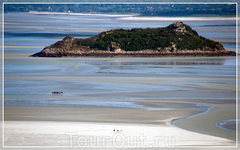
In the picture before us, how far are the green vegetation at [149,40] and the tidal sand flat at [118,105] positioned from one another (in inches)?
230

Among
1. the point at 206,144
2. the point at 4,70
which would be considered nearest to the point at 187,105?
the point at 206,144

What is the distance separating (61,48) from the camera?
2998 cm

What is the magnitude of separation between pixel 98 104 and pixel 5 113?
3036 millimetres

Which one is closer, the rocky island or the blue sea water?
the blue sea water

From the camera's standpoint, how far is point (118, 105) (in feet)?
44.8

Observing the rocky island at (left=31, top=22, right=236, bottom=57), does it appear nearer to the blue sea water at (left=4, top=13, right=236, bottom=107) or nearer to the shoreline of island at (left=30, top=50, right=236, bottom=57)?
the shoreline of island at (left=30, top=50, right=236, bottom=57)

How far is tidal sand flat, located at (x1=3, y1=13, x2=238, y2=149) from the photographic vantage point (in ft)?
32.4

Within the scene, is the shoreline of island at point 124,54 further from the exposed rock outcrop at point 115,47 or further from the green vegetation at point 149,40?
the green vegetation at point 149,40

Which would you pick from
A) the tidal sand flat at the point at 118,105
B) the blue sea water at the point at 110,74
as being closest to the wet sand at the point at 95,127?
the tidal sand flat at the point at 118,105

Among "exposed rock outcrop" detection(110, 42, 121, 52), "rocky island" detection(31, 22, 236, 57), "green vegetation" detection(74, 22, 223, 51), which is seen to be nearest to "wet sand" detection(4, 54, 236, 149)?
"rocky island" detection(31, 22, 236, 57)

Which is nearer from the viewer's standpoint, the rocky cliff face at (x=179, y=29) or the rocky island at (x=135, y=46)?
the rocky island at (x=135, y=46)

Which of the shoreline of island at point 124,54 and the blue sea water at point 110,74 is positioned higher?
the shoreline of island at point 124,54

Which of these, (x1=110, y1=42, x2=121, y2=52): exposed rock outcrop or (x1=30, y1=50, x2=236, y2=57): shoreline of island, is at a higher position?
(x1=110, y1=42, x2=121, y2=52): exposed rock outcrop

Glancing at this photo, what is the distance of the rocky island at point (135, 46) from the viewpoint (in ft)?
98.2
